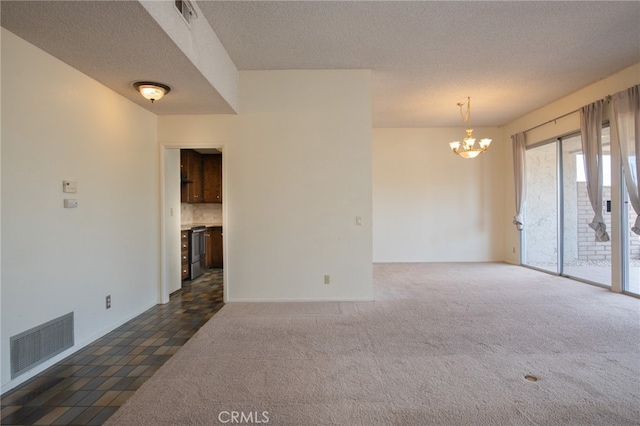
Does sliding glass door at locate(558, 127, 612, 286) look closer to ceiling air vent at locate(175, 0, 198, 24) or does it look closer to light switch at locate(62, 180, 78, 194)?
ceiling air vent at locate(175, 0, 198, 24)

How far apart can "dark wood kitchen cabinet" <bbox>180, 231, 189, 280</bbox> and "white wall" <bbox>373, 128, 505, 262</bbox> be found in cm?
401

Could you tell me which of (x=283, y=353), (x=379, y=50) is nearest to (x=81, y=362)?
(x=283, y=353)

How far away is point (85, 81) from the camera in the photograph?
2777 millimetres

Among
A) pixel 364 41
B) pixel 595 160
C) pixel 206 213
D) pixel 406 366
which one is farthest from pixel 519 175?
pixel 206 213

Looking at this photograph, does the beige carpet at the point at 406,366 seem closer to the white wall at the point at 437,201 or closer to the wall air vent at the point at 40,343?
the wall air vent at the point at 40,343

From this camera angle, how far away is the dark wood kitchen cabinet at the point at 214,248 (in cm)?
631

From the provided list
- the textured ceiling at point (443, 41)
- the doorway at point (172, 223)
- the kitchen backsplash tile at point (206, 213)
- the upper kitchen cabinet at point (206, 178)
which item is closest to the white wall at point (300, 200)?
the doorway at point (172, 223)

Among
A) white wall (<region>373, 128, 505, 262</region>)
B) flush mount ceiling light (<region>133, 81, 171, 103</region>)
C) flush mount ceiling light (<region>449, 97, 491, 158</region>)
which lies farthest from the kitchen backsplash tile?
flush mount ceiling light (<region>449, 97, 491, 158</region>)

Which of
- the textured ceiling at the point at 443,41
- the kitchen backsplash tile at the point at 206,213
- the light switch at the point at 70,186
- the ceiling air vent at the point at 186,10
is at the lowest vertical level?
the kitchen backsplash tile at the point at 206,213

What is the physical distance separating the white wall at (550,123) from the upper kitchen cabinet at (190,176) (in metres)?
6.86

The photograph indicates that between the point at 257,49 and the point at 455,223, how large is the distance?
5547 millimetres

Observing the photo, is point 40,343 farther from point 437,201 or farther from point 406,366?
point 437,201

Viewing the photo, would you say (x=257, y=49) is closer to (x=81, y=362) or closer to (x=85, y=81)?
(x=85, y=81)

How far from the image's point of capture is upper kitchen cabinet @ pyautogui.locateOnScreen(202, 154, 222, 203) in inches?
258
